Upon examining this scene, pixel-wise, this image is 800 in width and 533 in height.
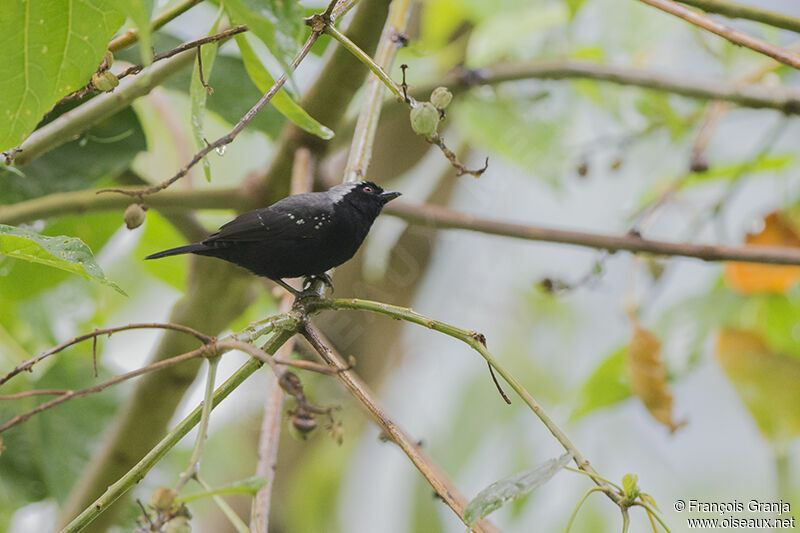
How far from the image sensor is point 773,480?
256cm

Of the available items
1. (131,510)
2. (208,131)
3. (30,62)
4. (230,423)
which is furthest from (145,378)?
(208,131)

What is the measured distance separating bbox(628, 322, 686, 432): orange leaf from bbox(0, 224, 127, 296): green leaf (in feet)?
5.38

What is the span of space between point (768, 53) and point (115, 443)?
1941 millimetres

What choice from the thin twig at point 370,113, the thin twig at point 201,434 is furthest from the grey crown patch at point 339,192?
the thin twig at point 201,434

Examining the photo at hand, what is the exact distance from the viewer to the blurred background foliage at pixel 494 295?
2334 millimetres

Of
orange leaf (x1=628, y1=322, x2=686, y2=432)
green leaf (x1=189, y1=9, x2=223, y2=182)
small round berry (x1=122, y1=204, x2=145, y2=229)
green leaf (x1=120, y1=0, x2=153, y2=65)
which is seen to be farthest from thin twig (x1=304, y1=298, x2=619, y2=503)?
orange leaf (x1=628, y1=322, x2=686, y2=432)

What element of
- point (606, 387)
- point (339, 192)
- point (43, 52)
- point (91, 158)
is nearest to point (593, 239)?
point (606, 387)

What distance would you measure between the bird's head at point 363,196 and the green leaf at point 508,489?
90 cm

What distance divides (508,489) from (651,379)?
1388 mm

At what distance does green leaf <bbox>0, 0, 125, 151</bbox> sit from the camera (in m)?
1.17

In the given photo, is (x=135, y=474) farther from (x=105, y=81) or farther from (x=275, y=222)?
(x=275, y=222)

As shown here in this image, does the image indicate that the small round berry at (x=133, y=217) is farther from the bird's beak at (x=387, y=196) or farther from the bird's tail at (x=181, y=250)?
the bird's beak at (x=387, y=196)

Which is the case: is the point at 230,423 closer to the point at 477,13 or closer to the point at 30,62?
the point at 477,13

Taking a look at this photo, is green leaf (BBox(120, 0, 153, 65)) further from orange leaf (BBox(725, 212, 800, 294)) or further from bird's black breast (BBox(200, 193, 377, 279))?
orange leaf (BBox(725, 212, 800, 294))
